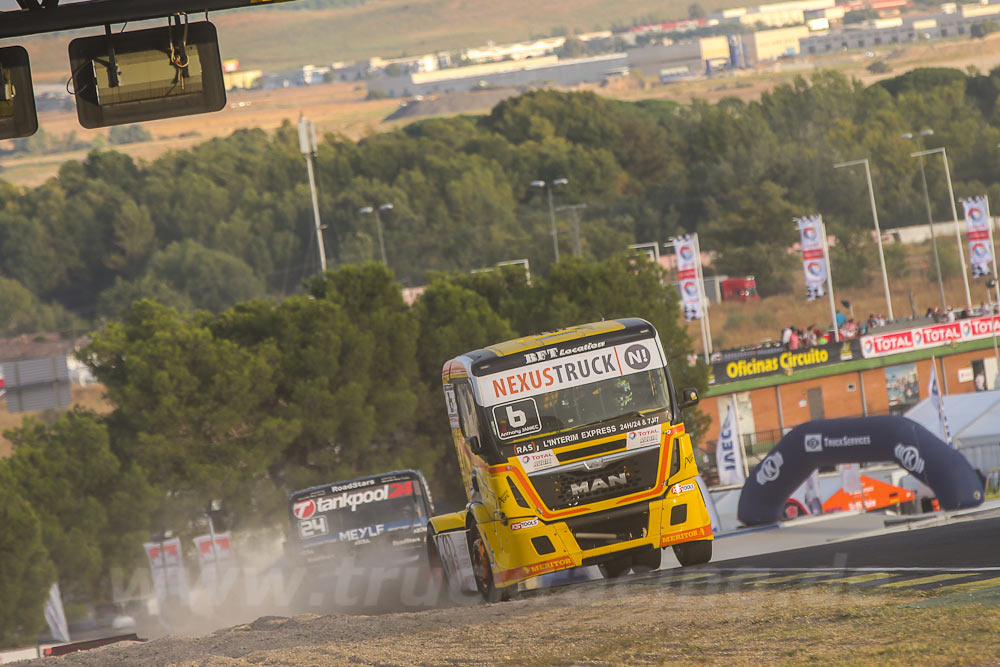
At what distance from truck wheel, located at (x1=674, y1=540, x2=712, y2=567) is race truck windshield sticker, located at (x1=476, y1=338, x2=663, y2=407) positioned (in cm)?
230

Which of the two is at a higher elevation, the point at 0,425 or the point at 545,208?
the point at 545,208

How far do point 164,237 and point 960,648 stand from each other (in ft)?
420

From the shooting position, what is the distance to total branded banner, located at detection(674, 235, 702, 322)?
2071 inches

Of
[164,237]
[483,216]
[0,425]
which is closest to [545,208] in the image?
[483,216]

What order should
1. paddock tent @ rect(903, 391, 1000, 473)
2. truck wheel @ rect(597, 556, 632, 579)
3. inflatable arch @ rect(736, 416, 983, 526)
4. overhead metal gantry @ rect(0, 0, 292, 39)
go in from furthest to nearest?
paddock tent @ rect(903, 391, 1000, 473), inflatable arch @ rect(736, 416, 983, 526), truck wheel @ rect(597, 556, 632, 579), overhead metal gantry @ rect(0, 0, 292, 39)

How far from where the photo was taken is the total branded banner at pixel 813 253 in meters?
54.9

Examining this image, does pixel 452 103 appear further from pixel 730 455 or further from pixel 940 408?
pixel 940 408

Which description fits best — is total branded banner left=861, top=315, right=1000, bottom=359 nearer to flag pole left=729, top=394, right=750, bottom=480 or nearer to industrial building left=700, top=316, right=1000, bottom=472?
industrial building left=700, top=316, right=1000, bottom=472

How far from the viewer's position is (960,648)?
8977 mm

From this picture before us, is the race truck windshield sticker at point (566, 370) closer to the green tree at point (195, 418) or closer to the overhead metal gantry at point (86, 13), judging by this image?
the overhead metal gantry at point (86, 13)

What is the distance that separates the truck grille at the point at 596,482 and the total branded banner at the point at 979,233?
44.2 m

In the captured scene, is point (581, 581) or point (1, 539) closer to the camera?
point (581, 581)

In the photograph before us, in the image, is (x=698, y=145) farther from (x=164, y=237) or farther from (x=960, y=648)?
(x=960, y=648)

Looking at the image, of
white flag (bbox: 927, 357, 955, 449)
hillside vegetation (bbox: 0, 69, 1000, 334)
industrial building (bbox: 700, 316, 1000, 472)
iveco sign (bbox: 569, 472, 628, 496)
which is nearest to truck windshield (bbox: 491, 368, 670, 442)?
iveco sign (bbox: 569, 472, 628, 496)
